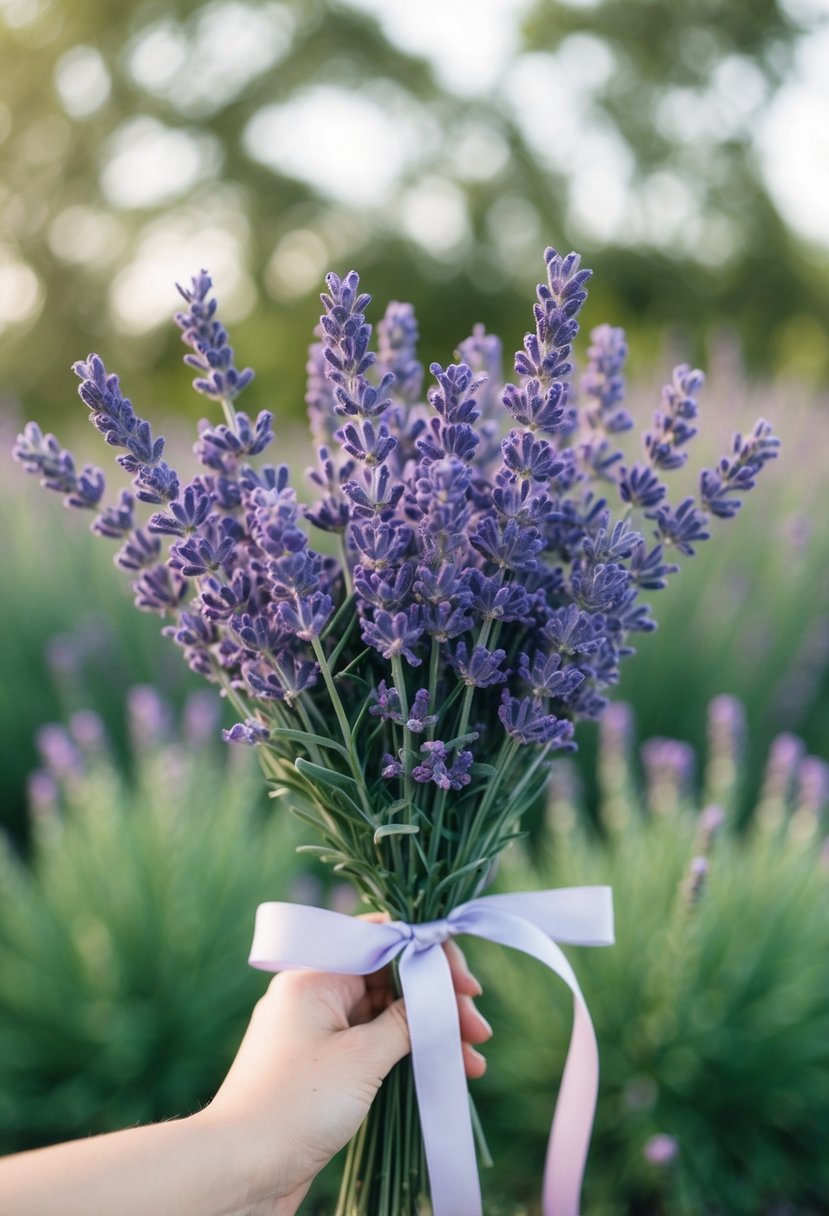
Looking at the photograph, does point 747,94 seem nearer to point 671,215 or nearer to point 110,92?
point 671,215

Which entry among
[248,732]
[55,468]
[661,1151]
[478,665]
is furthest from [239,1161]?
[661,1151]

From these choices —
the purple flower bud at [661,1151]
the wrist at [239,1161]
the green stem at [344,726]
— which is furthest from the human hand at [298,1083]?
the purple flower bud at [661,1151]

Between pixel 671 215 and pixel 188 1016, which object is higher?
pixel 671 215

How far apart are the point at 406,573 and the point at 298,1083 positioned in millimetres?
504

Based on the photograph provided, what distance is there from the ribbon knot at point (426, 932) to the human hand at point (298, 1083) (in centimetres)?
7

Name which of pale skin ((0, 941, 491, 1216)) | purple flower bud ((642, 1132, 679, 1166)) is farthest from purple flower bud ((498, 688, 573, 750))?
purple flower bud ((642, 1132, 679, 1166))

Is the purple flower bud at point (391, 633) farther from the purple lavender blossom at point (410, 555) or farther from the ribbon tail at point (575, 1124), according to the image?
the ribbon tail at point (575, 1124)

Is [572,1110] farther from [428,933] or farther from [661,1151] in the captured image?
[661,1151]

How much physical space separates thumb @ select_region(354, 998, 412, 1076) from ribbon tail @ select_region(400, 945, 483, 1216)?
0.09ft

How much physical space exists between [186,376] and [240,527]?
14.5 metres

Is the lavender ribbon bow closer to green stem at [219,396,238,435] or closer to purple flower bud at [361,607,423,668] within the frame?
purple flower bud at [361,607,423,668]

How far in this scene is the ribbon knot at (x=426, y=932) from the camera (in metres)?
1.12

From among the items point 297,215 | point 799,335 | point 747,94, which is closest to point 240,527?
point 297,215

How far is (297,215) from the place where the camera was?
16828 mm
